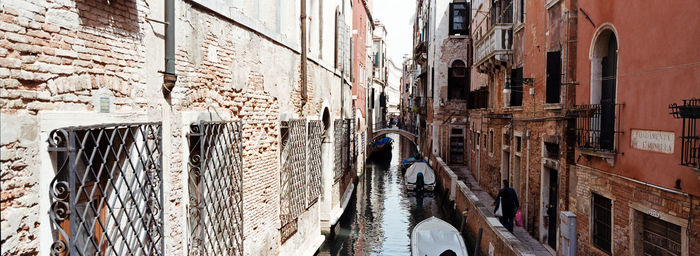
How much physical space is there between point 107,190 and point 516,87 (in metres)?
9.64

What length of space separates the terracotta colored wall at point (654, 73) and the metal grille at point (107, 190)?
443 cm

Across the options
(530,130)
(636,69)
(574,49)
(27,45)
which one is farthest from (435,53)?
(27,45)

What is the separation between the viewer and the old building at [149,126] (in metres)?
2.69

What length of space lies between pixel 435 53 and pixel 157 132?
20.6 meters

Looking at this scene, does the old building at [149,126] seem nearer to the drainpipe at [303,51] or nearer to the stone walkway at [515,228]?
the drainpipe at [303,51]

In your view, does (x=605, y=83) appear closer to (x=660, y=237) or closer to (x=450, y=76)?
(x=660, y=237)

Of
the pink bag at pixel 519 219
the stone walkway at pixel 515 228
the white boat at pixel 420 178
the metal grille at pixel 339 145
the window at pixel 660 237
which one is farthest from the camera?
the white boat at pixel 420 178

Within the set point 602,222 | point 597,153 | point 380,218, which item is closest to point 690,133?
point 597,153

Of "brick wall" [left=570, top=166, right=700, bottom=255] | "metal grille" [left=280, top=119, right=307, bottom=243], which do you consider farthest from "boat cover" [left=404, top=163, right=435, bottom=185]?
"brick wall" [left=570, top=166, right=700, bottom=255]

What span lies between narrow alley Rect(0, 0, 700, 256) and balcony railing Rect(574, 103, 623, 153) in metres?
0.03

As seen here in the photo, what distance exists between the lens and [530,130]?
10008mm

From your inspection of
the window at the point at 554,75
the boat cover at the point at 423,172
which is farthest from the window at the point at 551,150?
the boat cover at the point at 423,172

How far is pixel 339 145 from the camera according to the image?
13289 millimetres

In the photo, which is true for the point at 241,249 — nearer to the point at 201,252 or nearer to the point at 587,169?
the point at 201,252
